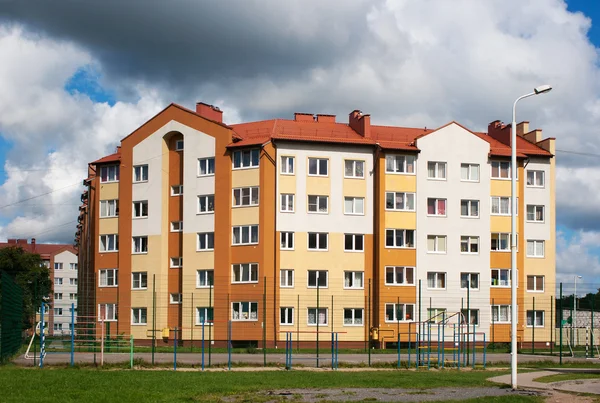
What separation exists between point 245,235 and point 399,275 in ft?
38.2

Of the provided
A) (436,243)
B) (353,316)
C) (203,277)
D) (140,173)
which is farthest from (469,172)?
(140,173)

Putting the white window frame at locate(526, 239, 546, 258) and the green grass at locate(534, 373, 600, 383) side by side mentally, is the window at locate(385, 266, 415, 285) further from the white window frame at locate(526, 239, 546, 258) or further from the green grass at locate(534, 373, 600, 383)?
the green grass at locate(534, 373, 600, 383)

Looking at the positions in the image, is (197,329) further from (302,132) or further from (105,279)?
(302,132)

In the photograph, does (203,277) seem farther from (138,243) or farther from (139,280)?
(138,243)

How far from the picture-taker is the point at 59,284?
152125 millimetres

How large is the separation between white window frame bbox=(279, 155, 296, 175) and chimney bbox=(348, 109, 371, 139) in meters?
6.28

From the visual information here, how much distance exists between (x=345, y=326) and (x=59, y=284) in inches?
4263

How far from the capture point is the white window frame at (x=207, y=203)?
57.1 m

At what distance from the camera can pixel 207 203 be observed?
57.3 metres

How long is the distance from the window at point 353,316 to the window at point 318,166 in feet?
32.8

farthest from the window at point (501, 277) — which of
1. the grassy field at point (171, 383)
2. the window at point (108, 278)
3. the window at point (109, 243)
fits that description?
the grassy field at point (171, 383)

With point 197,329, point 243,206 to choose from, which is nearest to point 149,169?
point 243,206

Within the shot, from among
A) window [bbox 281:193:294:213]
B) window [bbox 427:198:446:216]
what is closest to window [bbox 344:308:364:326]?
window [bbox 281:193:294:213]

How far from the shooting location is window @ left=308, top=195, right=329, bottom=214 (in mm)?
57100
